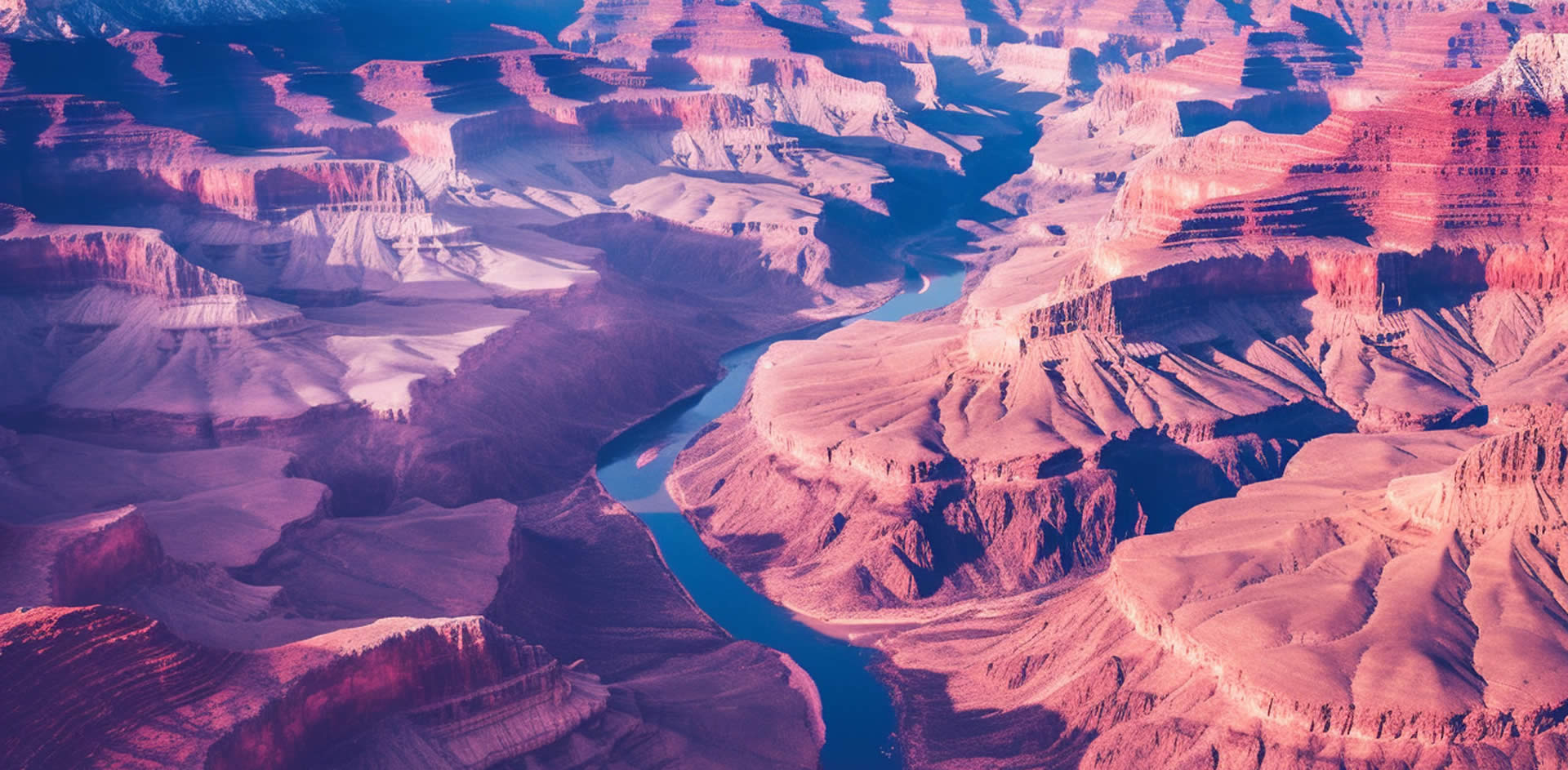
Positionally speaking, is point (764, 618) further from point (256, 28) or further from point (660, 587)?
point (256, 28)

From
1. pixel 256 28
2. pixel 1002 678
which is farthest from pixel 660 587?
pixel 256 28

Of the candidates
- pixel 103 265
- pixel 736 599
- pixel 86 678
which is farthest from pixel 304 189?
pixel 86 678

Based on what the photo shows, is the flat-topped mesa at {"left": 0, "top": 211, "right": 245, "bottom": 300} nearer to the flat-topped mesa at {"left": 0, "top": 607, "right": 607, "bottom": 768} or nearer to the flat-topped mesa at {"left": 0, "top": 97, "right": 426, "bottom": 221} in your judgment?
the flat-topped mesa at {"left": 0, "top": 97, "right": 426, "bottom": 221}

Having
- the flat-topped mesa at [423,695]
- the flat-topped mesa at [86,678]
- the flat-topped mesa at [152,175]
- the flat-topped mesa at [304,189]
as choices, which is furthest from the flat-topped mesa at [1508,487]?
the flat-topped mesa at [152,175]

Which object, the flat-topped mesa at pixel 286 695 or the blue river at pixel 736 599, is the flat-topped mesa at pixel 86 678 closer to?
the flat-topped mesa at pixel 286 695

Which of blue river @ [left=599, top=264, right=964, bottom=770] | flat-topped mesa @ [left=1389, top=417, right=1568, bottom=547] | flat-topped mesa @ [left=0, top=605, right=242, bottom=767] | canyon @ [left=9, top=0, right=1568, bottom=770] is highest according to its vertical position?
flat-topped mesa @ [left=0, top=605, right=242, bottom=767]

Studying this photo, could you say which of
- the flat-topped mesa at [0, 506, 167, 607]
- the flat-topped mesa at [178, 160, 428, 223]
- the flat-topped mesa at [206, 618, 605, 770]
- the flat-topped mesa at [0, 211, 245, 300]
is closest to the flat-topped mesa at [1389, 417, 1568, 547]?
the flat-topped mesa at [206, 618, 605, 770]

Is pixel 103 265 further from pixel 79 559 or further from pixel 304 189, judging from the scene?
pixel 79 559
